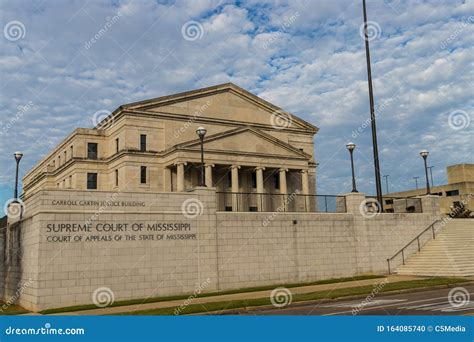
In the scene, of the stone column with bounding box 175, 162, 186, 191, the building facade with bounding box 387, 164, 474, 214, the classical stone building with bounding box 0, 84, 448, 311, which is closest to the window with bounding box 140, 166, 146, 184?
the stone column with bounding box 175, 162, 186, 191

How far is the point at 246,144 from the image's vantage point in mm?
48406

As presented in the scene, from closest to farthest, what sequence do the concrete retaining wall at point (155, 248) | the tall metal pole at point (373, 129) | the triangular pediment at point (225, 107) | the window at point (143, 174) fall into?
the concrete retaining wall at point (155, 248), the tall metal pole at point (373, 129), the window at point (143, 174), the triangular pediment at point (225, 107)

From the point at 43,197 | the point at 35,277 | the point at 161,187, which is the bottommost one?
the point at 35,277

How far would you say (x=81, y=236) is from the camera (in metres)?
19.1

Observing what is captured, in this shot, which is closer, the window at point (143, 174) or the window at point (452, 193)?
the window at point (143, 174)

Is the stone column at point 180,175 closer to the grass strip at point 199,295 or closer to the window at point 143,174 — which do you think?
the window at point 143,174

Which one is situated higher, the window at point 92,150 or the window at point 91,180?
the window at point 92,150

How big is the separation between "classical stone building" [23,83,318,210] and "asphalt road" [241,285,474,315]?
28.6 metres

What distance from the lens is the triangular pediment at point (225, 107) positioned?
162ft

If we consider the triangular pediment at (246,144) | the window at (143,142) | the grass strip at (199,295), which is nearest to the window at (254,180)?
the triangular pediment at (246,144)

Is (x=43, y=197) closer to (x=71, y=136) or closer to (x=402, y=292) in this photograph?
(x=402, y=292)

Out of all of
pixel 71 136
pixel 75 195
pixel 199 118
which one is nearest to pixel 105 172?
pixel 71 136

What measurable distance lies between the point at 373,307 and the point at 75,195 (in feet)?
40.9

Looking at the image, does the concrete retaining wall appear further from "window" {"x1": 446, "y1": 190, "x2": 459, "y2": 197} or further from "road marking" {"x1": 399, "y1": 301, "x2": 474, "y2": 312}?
"window" {"x1": 446, "y1": 190, "x2": 459, "y2": 197}
